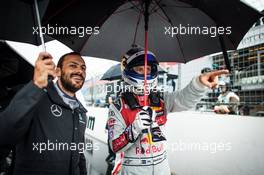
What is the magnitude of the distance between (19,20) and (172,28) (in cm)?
124

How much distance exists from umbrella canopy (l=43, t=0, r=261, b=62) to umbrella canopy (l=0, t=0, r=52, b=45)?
18 centimetres

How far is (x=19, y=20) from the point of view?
158 cm

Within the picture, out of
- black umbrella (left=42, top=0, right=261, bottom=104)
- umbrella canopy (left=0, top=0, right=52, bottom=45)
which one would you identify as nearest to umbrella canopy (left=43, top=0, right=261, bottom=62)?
black umbrella (left=42, top=0, right=261, bottom=104)

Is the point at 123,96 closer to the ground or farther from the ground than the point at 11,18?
closer to the ground

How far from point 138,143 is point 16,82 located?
1.85 m

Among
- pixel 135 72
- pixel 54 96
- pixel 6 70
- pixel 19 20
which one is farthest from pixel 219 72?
pixel 6 70

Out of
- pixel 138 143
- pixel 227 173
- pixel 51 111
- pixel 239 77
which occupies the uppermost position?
pixel 239 77

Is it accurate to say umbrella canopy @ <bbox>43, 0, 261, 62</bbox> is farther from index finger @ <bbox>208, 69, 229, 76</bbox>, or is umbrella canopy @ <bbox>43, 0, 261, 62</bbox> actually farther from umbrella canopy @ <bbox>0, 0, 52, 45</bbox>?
index finger @ <bbox>208, 69, 229, 76</bbox>

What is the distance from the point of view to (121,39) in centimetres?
226

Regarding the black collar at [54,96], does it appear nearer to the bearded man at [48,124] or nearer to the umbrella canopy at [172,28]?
the bearded man at [48,124]

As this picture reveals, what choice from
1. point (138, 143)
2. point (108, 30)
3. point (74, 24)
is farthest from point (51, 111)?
point (108, 30)

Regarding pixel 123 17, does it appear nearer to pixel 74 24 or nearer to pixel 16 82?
pixel 74 24

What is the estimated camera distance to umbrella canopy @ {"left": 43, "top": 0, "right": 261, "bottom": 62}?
174 centimetres

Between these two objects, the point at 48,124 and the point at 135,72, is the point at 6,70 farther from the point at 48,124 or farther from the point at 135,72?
the point at 135,72
